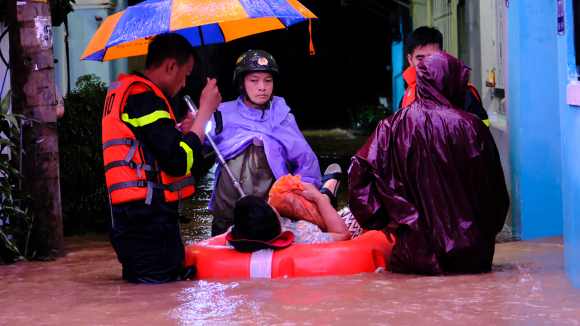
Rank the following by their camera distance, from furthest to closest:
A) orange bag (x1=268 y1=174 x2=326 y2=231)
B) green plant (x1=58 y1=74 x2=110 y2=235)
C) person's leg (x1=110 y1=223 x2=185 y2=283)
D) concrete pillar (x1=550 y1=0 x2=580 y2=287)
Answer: green plant (x1=58 y1=74 x2=110 y2=235)
orange bag (x1=268 y1=174 x2=326 y2=231)
person's leg (x1=110 y1=223 x2=185 y2=283)
concrete pillar (x1=550 y1=0 x2=580 y2=287)

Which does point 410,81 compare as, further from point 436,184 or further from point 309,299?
point 309,299

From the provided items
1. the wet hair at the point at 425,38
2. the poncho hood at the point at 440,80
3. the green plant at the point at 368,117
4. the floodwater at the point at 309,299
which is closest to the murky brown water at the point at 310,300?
the floodwater at the point at 309,299

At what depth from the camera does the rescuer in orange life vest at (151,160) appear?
3.95 m

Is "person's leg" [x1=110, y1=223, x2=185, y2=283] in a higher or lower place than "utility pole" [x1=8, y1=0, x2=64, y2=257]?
lower

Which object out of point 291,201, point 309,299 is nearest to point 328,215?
point 291,201

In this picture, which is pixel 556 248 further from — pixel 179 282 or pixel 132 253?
pixel 132 253

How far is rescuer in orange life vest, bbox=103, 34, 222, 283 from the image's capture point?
155 inches

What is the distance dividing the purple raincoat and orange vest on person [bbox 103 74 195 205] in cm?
106

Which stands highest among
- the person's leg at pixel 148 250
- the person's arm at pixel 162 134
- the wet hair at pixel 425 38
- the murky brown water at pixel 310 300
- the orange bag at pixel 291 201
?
the wet hair at pixel 425 38

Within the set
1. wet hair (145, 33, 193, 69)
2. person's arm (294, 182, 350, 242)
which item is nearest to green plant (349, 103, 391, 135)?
person's arm (294, 182, 350, 242)

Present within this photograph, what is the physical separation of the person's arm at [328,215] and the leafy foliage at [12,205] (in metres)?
2.25

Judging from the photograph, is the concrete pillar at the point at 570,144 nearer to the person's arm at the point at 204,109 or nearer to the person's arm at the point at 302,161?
the person's arm at the point at 302,161

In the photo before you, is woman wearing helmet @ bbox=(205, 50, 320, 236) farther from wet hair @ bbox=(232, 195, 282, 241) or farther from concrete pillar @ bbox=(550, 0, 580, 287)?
concrete pillar @ bbox=(550, 0, 580, 287)

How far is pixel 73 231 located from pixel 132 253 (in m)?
3.07
